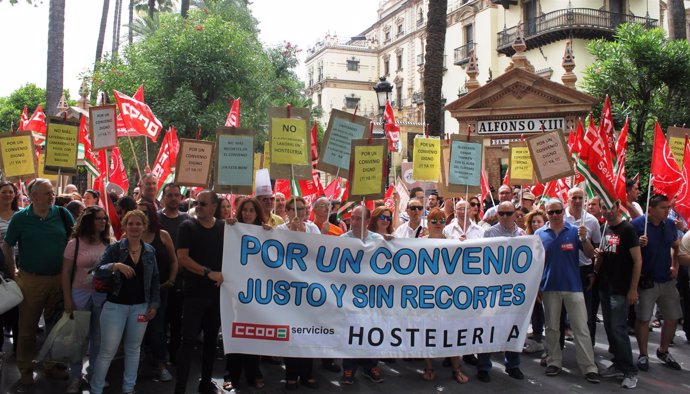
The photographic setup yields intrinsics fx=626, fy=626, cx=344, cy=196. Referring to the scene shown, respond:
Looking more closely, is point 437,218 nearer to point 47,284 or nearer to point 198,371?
point 198,371

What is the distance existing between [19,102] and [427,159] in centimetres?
3795

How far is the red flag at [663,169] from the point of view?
711 cm

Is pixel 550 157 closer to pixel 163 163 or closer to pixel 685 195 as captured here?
pixel 685 195

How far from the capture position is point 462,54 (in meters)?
44.8

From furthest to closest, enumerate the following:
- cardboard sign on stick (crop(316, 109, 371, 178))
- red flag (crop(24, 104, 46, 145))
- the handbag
→ red flag (crop(24, 104, 46, 145)) < cardboard sign on stick (crop(316, 109, 371, 178)) < the handbag

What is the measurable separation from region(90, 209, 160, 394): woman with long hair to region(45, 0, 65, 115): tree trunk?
418 inches

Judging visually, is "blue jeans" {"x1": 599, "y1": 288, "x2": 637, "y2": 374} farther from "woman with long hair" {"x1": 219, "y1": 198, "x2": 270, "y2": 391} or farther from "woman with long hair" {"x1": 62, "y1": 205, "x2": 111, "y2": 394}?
"woman with long hair" {"x1": 62, "y1": 205, "x2": 111, "y2": 394}

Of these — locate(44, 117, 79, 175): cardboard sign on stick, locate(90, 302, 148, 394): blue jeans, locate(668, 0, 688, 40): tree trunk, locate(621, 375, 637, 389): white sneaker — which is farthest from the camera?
locate(668, 0, 688, 40): tree trunk

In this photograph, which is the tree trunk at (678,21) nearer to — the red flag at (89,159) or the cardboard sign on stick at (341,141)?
the cardboard sign on stick at (341,141)

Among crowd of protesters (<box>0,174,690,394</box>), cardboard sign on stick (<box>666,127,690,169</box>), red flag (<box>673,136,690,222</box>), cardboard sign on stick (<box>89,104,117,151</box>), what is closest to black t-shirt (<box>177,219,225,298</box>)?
crowd of protesters (<box>0,174,690,394</box>)

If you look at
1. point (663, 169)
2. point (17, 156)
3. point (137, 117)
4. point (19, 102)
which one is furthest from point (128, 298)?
point (19, 102)

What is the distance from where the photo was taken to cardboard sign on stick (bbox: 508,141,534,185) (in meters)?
8.62

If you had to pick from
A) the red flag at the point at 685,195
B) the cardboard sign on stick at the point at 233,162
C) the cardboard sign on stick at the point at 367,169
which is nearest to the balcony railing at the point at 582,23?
the red flag at the point at 685,195

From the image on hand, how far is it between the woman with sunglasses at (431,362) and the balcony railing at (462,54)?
38617 mm
